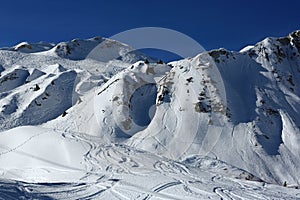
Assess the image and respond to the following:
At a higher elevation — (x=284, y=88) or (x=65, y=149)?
(x=284, y=88)

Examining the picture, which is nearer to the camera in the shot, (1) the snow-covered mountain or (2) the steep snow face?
(1) the snow-covered mountain

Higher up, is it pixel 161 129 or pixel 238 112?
pixel 238 112

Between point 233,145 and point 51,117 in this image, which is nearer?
point 233,145

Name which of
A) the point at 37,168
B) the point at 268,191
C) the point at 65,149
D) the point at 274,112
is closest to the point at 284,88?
the point at 274,112

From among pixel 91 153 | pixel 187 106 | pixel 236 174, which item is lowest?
pixel 236 174

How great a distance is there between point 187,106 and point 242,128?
3465mm

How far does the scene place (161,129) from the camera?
67.4 ft

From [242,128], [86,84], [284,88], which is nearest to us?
[242,128]

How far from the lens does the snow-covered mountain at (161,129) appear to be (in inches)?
445

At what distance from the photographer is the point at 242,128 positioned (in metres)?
20.5

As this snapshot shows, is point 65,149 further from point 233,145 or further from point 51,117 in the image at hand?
point 51,117

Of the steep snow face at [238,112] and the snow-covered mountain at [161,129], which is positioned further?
the steep snow face at [238,112]

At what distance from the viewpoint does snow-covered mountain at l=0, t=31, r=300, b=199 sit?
11305mm

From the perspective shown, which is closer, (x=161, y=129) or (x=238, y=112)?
(x=161, y=129)
